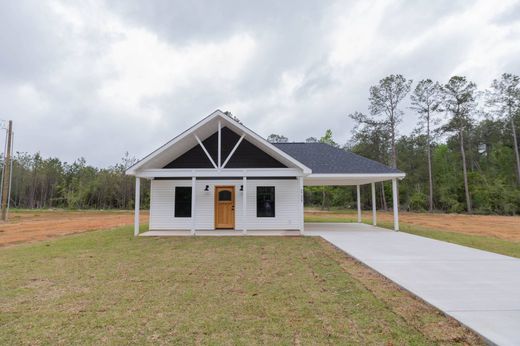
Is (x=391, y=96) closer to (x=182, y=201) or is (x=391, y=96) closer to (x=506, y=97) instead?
(x=506, y=97)

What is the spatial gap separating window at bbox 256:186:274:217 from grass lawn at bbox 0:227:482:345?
4.92m

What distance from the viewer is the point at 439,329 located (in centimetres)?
284

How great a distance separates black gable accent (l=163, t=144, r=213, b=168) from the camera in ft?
37.6

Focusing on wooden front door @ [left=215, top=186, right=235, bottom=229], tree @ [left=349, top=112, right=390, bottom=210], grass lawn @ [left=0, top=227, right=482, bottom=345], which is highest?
tree @ [left=349, top=112, right=390, bottom=210]

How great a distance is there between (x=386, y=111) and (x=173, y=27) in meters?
24.1

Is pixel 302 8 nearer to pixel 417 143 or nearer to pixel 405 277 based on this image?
pixel 405 277

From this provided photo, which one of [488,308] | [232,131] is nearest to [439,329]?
[488,308]

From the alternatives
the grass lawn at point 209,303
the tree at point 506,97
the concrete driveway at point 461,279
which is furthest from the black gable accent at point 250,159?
the tree at point 506,97

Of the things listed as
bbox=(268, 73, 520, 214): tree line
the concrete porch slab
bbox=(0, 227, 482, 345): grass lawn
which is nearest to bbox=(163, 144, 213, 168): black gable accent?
the concrete porch slab

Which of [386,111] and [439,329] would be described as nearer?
[439,329]

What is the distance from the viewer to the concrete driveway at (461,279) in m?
2.96

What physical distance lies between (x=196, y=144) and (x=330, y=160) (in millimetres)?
5872

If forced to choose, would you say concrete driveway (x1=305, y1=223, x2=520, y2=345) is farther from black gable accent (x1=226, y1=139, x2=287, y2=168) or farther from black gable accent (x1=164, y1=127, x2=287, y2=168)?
black gable accent (x1=164, y1=127, x2=287, y2=168)

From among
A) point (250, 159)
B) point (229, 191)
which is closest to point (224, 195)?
point (229, 191)
